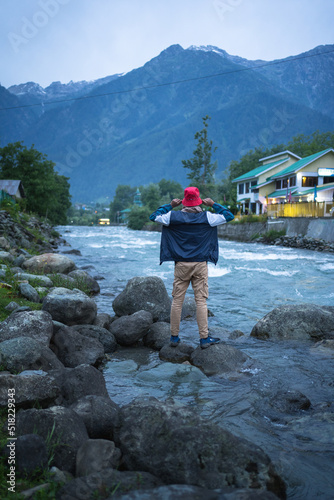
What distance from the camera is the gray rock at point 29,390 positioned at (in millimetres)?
3108

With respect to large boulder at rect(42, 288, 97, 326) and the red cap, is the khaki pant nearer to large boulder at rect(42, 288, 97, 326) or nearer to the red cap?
the red cap

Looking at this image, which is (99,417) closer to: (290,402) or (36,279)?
(290,402)

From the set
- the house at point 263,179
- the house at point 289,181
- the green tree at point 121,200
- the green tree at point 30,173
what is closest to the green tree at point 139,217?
the house at point 289,181

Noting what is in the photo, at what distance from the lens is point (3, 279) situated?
8.12 meters

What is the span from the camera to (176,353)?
5527 millimetres

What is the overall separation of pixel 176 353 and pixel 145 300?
2.20m

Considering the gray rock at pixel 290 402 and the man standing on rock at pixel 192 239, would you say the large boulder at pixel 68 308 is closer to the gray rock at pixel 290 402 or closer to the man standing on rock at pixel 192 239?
the man standing on rock at pixel 192 239

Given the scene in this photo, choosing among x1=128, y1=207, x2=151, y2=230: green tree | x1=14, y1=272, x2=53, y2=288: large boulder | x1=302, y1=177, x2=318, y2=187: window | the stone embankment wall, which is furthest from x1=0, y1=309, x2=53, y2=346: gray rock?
x1=128, y1=207, x2=151, y2=230: green tree

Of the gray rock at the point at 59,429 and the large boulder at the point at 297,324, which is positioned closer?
the gray rock at the point at 59,429

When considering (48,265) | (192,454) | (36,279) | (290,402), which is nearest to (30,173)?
(48,265)

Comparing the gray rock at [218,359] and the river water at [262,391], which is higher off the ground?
the gray rock at [218,359]

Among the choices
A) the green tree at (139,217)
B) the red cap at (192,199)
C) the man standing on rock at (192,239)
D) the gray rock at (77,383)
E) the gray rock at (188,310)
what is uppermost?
the green tree at (139,217)

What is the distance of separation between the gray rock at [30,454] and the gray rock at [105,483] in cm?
35

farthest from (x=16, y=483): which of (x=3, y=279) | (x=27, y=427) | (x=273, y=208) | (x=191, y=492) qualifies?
(x=273, y=208)
